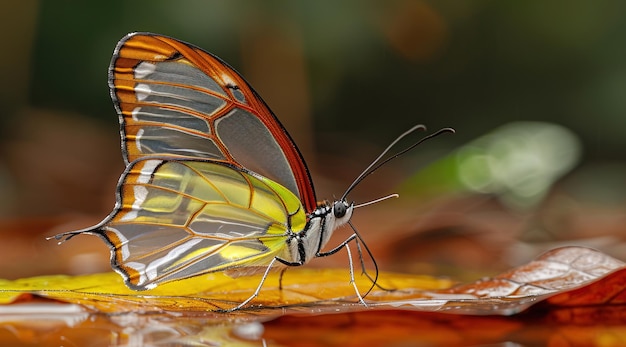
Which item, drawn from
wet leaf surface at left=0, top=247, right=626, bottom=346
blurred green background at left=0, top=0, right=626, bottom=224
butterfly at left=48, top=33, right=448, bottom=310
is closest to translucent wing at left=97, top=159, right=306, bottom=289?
butterfly at left=48, top=33, right=448, bottom=310

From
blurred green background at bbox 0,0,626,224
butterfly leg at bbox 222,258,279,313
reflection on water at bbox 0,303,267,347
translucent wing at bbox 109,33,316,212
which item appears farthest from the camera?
blurred green background at bbox 0,0,626,224

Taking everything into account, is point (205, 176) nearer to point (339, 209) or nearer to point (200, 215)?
point (200, 215)

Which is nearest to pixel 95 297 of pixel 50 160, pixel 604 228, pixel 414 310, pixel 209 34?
pixel 414 310

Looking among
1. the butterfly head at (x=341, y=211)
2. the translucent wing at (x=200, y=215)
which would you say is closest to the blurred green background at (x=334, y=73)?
the translucent wing at (x=200, y=215)

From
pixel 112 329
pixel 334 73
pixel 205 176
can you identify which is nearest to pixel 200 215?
pixel 205 176

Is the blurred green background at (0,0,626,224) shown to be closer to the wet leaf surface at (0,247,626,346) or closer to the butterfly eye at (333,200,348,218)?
the butterfly eye at (333,200,348,218)

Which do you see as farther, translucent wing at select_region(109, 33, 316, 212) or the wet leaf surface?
translucent wing at select_region(109, 33, 316, 212)

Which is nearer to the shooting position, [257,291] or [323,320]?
[323,320]
